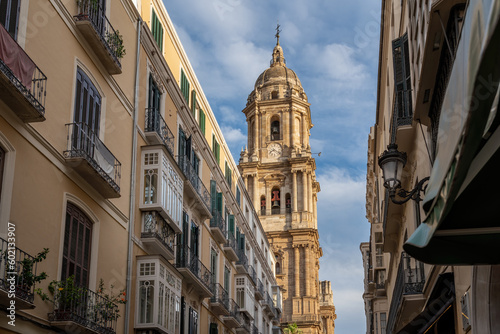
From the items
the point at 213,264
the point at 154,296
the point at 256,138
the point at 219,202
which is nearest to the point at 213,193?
the point at 219,202

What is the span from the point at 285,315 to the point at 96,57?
5085 centimetres

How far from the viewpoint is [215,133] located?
30047mm

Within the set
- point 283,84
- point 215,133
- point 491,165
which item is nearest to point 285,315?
point 283,84

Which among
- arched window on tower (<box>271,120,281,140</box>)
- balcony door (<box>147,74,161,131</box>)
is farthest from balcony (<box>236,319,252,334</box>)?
arched window on tower (<box>271,120,281,140</box>)

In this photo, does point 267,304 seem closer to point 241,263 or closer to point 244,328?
point 241,263

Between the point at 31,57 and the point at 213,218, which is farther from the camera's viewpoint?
the point at 213,218

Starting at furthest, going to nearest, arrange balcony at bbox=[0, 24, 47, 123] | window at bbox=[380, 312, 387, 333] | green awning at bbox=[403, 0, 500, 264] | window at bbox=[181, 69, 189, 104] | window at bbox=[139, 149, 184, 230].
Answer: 1. window at bbox=[380, 312, 387, 333]
2. window at bbox=[181, 69, 189, 104]
3. window at bbox=[139, 149, 184, 230]
4. balcony at bbox=[0, 24, 47, 123]
5. green awning at bbox=[403, 0, 500, 264]

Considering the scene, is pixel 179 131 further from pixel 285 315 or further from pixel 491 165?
pixel 285 315

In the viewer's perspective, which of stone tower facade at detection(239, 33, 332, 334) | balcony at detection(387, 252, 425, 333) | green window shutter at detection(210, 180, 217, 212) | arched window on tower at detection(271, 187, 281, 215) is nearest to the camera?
balcony at detection(387, 252, 425, 333)

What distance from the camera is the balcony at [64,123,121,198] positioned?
562 inches

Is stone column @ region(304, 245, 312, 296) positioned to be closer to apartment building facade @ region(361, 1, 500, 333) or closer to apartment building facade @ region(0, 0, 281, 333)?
apartment building facade @ region(0, 0, 281, 333)

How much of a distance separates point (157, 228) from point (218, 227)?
27.8 feet

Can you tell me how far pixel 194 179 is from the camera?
23.9 metres

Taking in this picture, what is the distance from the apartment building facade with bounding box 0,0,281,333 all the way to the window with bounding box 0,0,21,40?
18 mm
